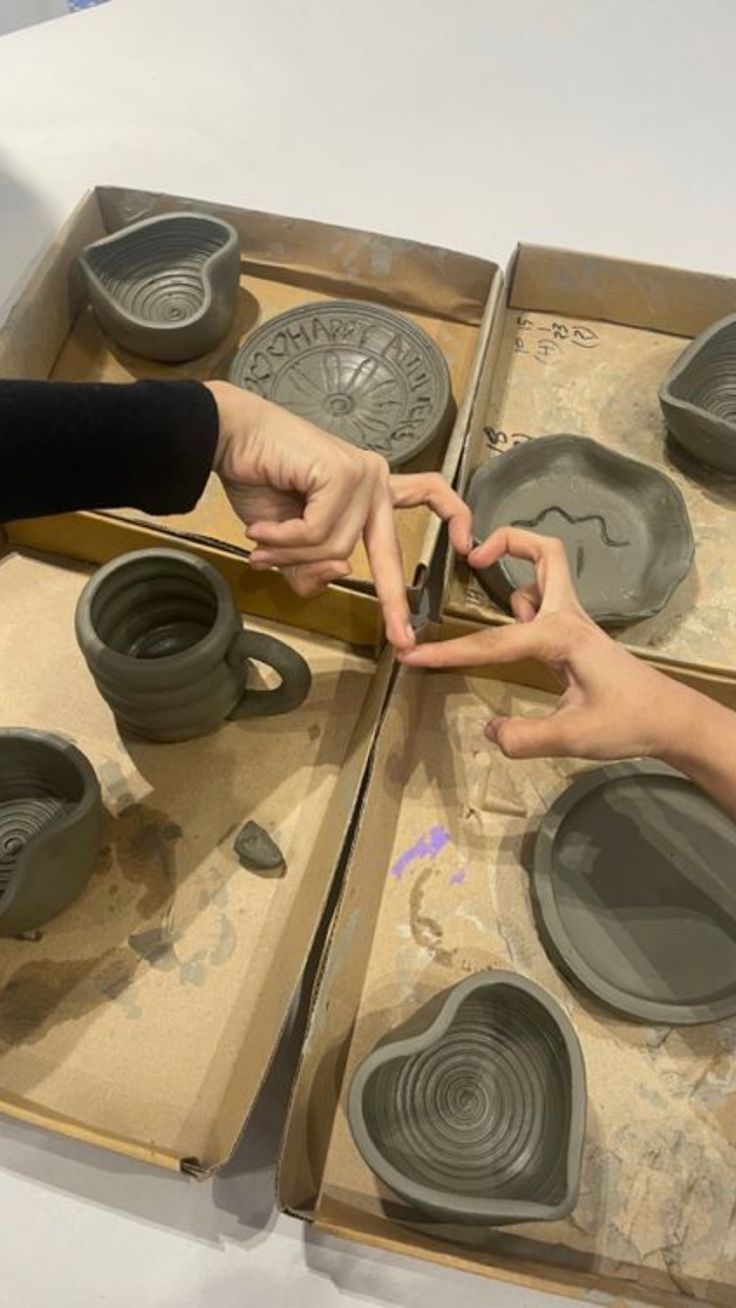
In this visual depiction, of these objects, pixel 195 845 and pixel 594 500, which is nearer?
pixel 195 845

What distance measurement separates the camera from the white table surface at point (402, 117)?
1.46 meters

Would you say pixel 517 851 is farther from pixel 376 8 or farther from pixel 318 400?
pixel 376 8

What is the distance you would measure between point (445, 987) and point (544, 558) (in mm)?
415

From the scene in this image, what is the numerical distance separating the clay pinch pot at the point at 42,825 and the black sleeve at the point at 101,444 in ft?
Answer: 0.82

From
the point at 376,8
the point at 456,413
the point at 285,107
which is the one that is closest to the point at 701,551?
the point at 456,413

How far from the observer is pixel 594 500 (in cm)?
120

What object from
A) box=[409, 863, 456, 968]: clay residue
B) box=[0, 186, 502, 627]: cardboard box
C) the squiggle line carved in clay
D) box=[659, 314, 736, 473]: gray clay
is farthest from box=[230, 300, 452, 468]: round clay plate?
box=[409, 863, 456, 968]: clay residue

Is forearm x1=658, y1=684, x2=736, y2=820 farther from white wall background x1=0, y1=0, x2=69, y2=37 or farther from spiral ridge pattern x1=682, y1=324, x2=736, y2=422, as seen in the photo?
white wall background x1=0, y1=0, x2=69, y2=37

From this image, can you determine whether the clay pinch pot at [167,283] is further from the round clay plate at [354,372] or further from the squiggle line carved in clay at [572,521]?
the squiggle line carved in clay at [572,521]

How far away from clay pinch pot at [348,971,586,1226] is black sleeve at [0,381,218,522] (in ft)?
1.58

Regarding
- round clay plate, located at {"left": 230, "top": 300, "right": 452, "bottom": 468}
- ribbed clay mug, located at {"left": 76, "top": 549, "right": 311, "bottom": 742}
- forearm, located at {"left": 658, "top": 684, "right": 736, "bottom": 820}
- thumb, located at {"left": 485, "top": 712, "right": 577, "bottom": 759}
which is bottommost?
ribbed clay mug, located at {"left": 76, "top": 549, "right": 311, "bottom": 742}

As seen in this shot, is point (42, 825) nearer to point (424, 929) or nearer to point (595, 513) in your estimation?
point (424, 929)

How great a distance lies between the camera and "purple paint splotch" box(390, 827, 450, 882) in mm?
1011

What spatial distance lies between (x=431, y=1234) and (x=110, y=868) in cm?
44
